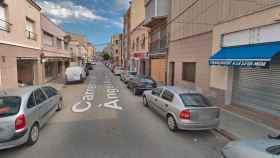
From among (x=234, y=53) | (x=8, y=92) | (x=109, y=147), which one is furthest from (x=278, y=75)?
(x=8, y=92)

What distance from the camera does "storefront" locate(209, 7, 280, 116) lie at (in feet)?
20.3

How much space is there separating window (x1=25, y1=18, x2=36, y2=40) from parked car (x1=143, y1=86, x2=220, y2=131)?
12.3 metres

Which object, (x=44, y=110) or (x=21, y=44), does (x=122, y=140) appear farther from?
(x=21, y=44)

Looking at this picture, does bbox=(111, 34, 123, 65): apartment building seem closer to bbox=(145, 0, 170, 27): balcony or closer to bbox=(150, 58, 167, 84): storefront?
bbox=(150, 58, 167, 84): storefront

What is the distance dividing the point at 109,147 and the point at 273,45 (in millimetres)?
6526

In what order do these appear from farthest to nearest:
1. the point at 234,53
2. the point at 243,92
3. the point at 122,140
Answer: the point at 243,92, the point at 234,53, the point at 122,140

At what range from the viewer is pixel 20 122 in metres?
4.16

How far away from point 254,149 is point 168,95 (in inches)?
154

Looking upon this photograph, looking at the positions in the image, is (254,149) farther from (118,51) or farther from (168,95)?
(118,51)

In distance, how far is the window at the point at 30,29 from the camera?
1303cm

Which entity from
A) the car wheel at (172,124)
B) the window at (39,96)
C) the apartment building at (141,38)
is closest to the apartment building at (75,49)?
the apartment building at (141,38)

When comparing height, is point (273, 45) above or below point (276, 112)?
above

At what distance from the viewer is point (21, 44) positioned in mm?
11477

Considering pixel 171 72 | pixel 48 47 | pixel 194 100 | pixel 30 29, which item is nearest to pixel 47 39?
pixel 48 47
